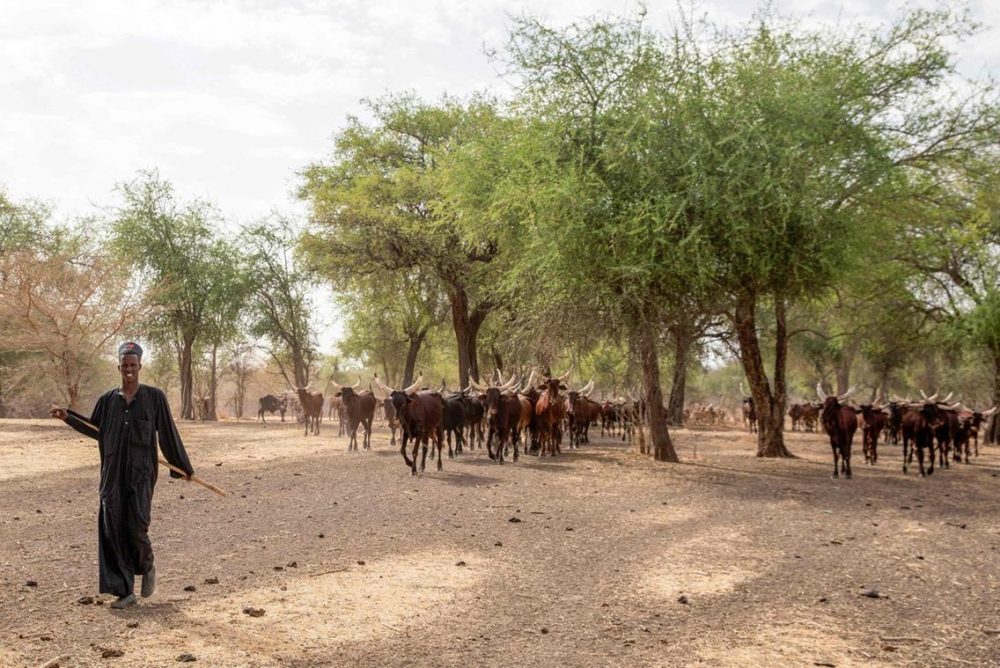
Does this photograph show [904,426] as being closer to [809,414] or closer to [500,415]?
[500,415]

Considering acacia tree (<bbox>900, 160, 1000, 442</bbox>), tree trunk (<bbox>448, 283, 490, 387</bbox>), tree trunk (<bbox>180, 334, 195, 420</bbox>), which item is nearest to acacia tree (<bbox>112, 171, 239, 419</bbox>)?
tree trunk (<bbox>180, 334, 195, 420</bbox>)

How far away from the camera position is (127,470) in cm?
660

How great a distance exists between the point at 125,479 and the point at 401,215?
22.1m

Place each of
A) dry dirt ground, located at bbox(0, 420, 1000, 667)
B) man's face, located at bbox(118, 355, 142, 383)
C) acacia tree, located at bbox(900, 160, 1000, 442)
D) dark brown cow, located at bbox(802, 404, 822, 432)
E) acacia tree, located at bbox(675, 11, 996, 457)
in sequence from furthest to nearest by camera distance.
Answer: dark brown cow, located at bbox(802, 404, 822, 432), acacia tree, located at bbox(900, 160, 1000, 442), acacia tree, located at bbox(675, 11, 996, 457), man's face, located at bbox(118, 355, 142, 383), dry dirt ground, located at bbox(0, 420, 1000, 667)

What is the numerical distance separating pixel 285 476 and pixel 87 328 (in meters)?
15.6

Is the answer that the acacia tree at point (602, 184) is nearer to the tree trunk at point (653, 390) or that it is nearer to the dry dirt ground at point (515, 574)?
the tree trunk at point (653, 390)

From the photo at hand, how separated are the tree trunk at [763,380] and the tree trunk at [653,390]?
233cm

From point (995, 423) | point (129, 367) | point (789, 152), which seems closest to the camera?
point (129, 367)

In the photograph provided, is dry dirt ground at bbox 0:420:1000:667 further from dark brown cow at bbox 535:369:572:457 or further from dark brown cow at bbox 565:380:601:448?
dark brown cow at bbox 565:380:601:448

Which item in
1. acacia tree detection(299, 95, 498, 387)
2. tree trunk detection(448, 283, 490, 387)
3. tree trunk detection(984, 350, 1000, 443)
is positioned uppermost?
acacia tree detection(299, 95, 498, 387)

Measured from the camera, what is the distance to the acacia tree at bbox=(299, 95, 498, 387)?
2786 cm

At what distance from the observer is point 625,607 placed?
22.0 ft

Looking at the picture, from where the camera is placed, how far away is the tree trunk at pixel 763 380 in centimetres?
1947

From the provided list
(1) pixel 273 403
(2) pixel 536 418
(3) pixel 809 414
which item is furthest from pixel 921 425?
(1) pixel 273 403
